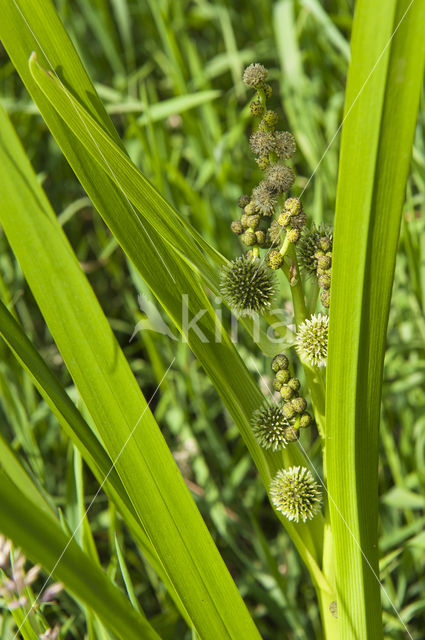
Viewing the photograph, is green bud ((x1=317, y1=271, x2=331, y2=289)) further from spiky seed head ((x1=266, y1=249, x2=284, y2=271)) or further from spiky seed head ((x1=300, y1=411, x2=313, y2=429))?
spiky seed head ((x1=300, y1=411, x2=313, y2=429))

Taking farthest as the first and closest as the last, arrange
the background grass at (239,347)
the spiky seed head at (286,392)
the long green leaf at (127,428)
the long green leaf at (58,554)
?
the background grass at (239,347), the spiky seed head at (286,392), the long green leaf at (127,428), the long green leaf at (58,554)

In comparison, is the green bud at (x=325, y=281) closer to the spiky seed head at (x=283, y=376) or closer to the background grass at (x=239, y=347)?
the spiky seed head at (x=283, y=376)

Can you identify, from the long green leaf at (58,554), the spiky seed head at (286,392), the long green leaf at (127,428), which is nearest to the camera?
the long green leaf at (58,554)

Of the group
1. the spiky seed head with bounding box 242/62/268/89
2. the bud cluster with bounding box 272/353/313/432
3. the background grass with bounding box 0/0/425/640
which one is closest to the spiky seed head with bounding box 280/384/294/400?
the bud cluster with bounding box 272/353/313/432

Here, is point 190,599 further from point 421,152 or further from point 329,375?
point 421,152

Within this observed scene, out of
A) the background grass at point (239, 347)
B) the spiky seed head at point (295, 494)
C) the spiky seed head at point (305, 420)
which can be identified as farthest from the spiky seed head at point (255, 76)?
the background grass at point (239, 347)

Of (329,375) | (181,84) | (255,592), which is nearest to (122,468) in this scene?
(329,375)
